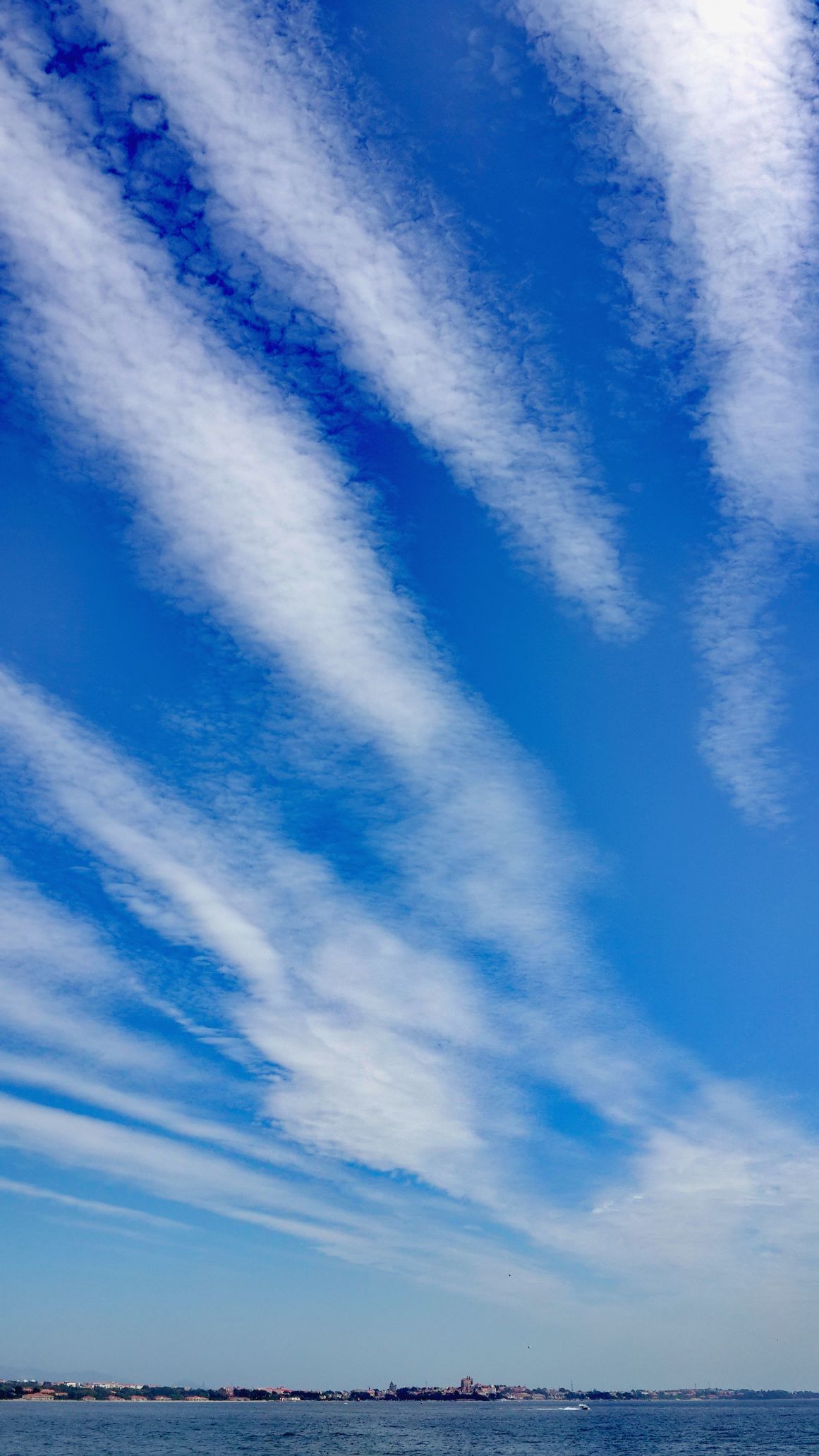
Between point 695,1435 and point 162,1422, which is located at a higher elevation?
point 695,1435

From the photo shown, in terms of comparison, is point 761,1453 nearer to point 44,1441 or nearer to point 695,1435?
point 695,1435

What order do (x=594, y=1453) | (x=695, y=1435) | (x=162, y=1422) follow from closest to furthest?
(x=594, y=1453) < (x=695, y=1435) < (x=162, y=1422)

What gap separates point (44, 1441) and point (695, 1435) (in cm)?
11026

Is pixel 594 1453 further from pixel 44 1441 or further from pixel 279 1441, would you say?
pixel 44 1441

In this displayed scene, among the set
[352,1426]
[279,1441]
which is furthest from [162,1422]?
[279,1441]

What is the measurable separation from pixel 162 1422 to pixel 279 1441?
8622 centimetres

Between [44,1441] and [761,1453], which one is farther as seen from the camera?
[44,1441]

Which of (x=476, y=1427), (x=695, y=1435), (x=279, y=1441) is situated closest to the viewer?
(x=279, y=1441)

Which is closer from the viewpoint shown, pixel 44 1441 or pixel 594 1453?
pixel 594 1453

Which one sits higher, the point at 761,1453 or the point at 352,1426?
the point at 761,1453

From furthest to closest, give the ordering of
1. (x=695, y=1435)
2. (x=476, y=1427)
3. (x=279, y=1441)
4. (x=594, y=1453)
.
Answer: (x=476, y=1427)
(x=695, y=1435)
(x=279, y=1441)
(x=594, y=1453)

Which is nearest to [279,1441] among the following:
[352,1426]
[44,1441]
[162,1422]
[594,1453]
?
[44,1441]

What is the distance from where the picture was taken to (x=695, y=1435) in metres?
154

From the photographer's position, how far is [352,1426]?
18675cm
